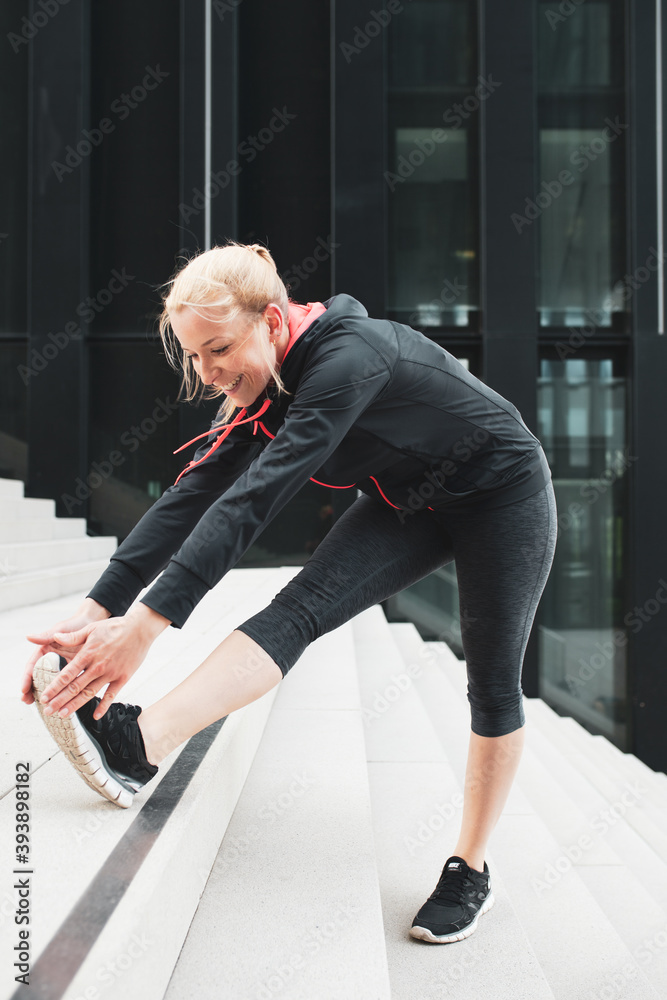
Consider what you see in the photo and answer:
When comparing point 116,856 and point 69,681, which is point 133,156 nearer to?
point 69,681

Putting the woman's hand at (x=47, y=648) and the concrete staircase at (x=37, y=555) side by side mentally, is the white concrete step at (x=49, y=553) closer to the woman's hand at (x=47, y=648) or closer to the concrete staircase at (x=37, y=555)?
the concrete staircase at (x=37, y=555)

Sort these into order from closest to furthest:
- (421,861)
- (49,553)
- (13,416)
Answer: (421,861) → (49,553) → (13,416)

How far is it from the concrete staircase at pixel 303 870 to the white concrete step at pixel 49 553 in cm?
99

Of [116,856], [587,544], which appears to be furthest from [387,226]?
[116,856]

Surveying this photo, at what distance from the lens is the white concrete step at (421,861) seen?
1189 mm

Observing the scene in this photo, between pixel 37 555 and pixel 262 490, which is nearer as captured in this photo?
pixel 262 490

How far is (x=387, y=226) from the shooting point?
6.00m

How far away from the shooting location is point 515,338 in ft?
18.9

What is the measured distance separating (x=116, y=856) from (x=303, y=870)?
17.9 inches

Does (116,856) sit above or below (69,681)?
below

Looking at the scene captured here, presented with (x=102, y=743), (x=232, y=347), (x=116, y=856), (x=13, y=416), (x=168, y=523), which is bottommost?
(x=116, y=856)

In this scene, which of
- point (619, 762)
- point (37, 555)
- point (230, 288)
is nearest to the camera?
point (230, 288)

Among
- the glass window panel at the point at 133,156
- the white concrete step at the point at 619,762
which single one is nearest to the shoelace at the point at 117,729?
the white concrete step at the point at 619,762

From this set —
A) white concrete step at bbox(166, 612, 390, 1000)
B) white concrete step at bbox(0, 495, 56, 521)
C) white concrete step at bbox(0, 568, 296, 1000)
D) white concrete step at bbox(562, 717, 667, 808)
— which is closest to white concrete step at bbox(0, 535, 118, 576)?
white concrete step at bbox(0, 495, 56, 521)
